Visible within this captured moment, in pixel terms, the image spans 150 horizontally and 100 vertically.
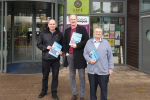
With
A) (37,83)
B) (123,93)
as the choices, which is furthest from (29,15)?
(123,93)

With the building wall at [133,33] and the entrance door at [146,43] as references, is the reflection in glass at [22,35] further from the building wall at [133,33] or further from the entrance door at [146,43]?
the entrance door at [146,43]

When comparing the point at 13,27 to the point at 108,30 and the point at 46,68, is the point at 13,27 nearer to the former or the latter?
the point at 108,30

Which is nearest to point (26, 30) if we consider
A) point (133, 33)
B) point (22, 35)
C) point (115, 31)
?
point (22, 35)

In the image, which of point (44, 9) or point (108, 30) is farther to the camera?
point (44, 9)

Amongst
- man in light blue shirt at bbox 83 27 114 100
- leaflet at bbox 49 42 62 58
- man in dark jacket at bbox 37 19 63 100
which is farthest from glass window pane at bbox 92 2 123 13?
man in light blue shirt at bbox 83 27 114 100

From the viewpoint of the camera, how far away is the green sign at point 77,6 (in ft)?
28.7

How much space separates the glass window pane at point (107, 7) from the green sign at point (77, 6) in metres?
0.38

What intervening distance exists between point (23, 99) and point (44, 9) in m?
6.56

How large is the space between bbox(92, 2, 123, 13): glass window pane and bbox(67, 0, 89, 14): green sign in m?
0.38

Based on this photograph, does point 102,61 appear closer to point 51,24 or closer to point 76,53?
point 76,53

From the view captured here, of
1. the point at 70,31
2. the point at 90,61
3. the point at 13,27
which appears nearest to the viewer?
the point at 90,61

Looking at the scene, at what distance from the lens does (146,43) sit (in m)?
7.45

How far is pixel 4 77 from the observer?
6.76 m

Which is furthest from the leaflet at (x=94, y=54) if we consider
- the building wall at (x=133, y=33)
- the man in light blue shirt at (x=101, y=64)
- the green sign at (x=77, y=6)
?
the green sign at (x=77, y=6)
